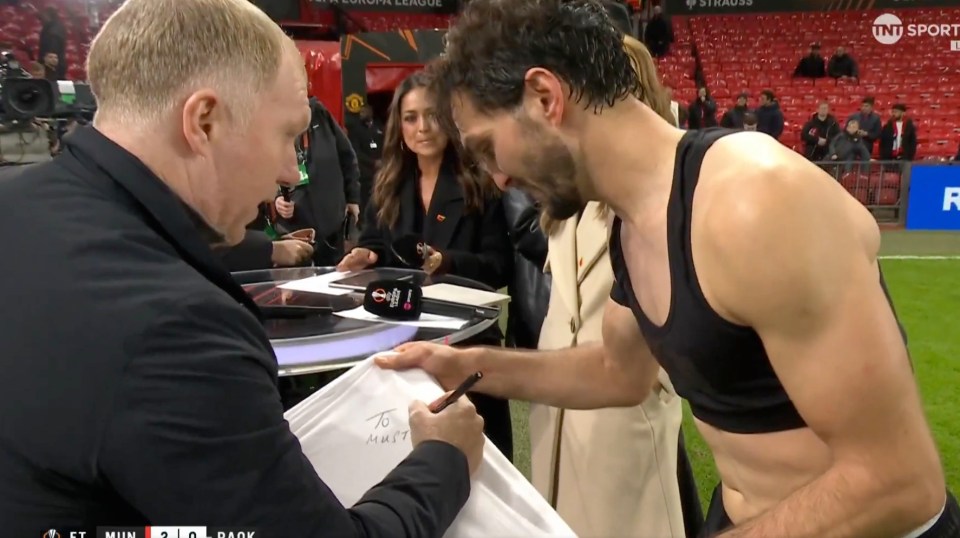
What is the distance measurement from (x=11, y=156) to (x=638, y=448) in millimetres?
4947

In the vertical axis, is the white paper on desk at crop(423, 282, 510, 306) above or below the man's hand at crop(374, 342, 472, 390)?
below

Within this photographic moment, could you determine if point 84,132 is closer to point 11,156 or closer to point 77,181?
point 77,181

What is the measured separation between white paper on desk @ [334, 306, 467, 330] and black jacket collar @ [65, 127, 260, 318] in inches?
45.8

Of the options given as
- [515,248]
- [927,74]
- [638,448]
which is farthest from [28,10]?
[927,74]

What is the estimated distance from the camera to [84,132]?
Result: 0.93m

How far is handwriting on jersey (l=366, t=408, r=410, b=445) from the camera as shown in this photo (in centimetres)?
133

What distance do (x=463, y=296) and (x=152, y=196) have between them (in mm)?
1564

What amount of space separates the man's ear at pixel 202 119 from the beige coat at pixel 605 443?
120 centimetres

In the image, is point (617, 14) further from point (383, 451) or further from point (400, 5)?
point (400, 5)

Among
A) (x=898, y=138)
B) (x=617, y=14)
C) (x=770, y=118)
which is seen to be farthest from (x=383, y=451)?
(x=898, y=138)

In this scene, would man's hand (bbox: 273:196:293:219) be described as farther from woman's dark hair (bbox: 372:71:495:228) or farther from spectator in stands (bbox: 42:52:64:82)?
spectator in stands (bbox: 42:52:64:82)

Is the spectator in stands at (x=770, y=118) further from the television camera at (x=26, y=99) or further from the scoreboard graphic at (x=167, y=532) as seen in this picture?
the scoreboard graphic at (x=167, y=532)

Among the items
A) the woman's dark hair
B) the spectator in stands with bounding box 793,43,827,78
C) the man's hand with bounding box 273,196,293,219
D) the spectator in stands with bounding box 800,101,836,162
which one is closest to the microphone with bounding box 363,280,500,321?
the woman's dark hair

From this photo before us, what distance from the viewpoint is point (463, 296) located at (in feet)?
7.88
